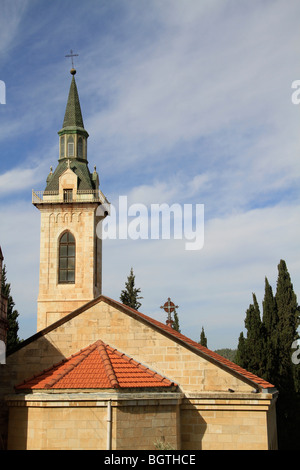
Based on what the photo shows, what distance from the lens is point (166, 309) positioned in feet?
90.1

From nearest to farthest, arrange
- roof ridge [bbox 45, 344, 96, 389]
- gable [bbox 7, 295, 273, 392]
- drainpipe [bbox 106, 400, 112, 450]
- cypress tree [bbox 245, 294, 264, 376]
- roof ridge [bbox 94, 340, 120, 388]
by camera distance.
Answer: drainpipe [bbox 106, 400, 112, 450] < roof ridge [bbox 94, 340, 120, 388] < roof ridge [bbox 45, 344, 96, 389] < gable [bbox 7, 295, 273, 392] < cypress tree [bbox 245, 294, 264, 376]

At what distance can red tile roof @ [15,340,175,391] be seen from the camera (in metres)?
16.0

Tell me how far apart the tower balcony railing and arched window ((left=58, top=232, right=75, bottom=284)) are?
8.32 ft

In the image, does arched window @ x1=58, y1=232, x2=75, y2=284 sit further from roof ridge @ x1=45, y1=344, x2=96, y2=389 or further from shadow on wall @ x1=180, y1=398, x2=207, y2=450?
shadow on wall @ x1=180, y1=398, x2=207, y2=450

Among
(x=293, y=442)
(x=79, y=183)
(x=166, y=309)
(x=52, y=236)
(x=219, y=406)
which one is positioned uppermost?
(x=79, y=183)

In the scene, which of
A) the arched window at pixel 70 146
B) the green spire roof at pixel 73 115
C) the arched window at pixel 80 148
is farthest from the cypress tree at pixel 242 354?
the green spire roof at pixel 73 115

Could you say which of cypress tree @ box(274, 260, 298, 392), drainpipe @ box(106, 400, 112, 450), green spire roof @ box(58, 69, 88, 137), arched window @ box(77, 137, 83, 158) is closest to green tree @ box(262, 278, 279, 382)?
cypress tree @ box(274, 260, 298, 392)

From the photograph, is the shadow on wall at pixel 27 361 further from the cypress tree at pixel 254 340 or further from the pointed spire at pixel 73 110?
the pointed spire at pixel 73 110

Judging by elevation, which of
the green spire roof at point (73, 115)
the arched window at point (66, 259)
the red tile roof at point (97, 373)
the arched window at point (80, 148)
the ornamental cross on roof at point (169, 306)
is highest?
the green spire roof at point (73, 115)

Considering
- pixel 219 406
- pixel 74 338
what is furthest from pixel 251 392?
pixel 74 338

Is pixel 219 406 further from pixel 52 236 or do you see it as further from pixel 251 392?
pixel 52 236

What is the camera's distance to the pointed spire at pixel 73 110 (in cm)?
3844
